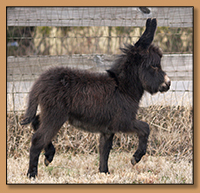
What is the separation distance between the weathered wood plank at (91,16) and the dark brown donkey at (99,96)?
4.34 ft

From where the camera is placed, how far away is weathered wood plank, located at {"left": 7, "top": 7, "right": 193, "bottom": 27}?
5.30 m

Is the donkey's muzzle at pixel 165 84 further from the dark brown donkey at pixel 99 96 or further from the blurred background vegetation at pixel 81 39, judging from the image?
the blurred background vegetation at pixel 81 39

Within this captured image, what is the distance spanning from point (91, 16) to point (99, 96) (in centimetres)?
196

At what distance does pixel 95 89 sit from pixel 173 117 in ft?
6.77

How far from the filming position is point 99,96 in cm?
399

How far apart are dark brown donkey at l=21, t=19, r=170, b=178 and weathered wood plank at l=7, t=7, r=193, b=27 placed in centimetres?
132

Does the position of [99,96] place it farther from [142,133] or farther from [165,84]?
[165,84]

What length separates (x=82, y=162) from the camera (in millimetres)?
4941

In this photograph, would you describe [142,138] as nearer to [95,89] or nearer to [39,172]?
[95,89]

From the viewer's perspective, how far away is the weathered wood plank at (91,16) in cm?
530

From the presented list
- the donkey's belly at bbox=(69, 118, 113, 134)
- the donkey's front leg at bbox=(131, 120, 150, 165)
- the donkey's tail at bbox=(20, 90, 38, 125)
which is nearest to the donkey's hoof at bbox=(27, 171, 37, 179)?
the donkey's tail at bbox=(20, 90, 38, 125)

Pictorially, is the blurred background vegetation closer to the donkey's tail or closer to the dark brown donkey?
the dark brown donkey

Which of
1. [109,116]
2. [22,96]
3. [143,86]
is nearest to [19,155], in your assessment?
[22,96]

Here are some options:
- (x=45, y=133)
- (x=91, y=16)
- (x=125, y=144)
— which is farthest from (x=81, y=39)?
(x=45, y=133)
